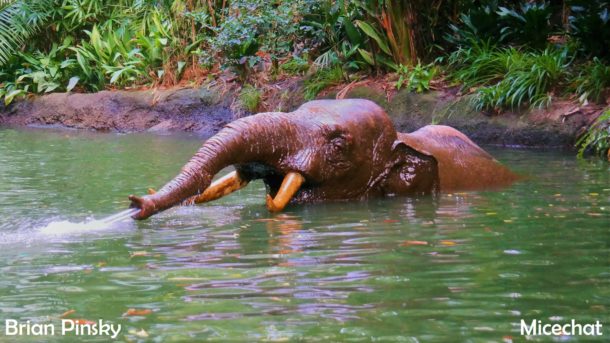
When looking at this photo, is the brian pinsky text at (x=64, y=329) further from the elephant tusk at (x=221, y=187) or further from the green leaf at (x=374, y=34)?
the green leaf at (x=374, y=34)

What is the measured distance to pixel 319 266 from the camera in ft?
16.7

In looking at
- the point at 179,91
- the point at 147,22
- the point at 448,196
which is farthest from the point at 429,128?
the point at 147,22

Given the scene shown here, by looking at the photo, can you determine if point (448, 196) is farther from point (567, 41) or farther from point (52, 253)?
point (567, 41)

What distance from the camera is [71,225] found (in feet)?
22.1

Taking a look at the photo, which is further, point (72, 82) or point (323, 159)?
point (72, 82)

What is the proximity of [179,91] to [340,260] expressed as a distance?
13.3 meters

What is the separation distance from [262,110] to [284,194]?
9.31 m

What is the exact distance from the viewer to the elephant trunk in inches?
250

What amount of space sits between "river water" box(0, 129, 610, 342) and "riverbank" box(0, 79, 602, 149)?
12.7 feet

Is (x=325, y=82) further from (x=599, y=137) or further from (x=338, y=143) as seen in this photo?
(x=338, y=143)

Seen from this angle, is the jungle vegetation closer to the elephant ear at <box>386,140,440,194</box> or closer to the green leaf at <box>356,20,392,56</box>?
the green leaf at <box>356,20,392,56</box>

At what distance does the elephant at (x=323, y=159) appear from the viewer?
7000 mm

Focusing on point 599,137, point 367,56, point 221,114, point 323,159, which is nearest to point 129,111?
point 221,114

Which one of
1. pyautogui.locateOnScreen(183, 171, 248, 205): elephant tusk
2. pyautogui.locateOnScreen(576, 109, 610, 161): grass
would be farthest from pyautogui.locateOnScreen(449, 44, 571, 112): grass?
pyautogui.locateOnScreen(183, 171, 248, 205): elephant tusk
